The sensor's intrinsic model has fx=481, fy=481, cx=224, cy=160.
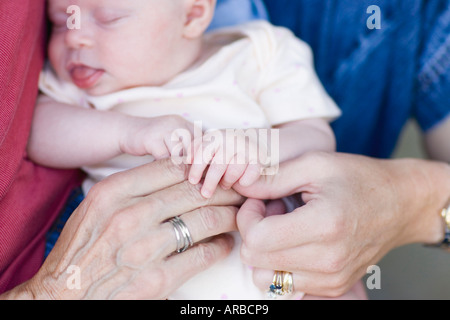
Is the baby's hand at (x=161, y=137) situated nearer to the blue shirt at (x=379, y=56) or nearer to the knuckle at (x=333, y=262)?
the knuckle at (x=333, y=262)

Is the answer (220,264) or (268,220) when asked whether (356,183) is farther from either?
(220,264)

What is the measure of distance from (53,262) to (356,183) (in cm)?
60

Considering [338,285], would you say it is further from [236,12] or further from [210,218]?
[236,12]

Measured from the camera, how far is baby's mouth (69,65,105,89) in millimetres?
1012

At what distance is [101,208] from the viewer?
860mm

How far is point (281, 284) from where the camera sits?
0.93m

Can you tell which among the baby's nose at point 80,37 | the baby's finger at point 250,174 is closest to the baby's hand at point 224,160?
the baby's finger at point 250,174

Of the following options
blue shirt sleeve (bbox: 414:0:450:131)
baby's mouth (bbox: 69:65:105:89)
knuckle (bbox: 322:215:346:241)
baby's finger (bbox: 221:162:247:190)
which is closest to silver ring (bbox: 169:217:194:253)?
baby's finger (bbox: 221:162:247:190)

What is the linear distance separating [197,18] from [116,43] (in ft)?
0.68

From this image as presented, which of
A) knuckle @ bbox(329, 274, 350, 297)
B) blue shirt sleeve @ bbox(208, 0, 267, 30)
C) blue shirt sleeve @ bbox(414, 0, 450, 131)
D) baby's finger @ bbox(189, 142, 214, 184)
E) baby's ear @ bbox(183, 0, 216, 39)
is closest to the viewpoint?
baby's finger @ bbox(189, 142, 214, 184)

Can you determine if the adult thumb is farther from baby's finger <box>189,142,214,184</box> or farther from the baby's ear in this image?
the baby's ear

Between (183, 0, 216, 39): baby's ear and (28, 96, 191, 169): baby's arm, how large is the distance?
0.25 m
